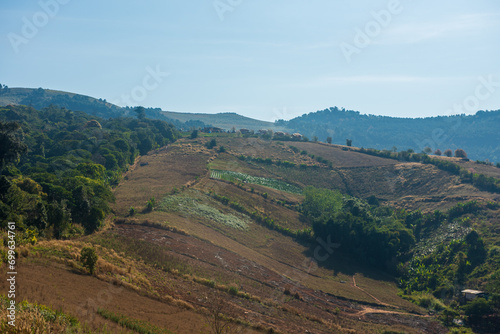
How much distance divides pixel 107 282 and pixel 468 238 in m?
52.1

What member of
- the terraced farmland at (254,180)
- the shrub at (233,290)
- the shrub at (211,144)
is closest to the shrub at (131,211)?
the shrub at (233,290)

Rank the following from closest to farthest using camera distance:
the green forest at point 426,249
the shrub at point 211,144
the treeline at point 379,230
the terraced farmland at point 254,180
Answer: the green forest at point 426,249, the treeline at point 379,230, the terraced farmland at point 254,180, the shrub at point 211,144

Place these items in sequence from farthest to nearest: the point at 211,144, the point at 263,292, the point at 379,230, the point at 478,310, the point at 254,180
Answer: the point at 211,144 → the point at 254,180 → the point at 379,230 → the point at 478,310 → the point at 263,292

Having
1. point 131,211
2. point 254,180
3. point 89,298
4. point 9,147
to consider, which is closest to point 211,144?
point 254,180

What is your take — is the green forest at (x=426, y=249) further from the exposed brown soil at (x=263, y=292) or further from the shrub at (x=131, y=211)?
the shrub at (x=131, y=211)

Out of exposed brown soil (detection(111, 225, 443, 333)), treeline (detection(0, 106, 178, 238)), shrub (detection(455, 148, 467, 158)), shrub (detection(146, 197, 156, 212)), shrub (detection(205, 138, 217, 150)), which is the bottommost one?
exposed brown soil (detection(111, 225, 443, 333))

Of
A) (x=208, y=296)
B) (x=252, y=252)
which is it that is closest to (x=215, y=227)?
(x=252, y=252)

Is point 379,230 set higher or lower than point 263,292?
higher

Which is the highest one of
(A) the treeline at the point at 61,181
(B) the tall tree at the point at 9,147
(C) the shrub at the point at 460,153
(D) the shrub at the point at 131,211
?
(C) the shrub at the point at 460,153

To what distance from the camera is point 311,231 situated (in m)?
63.7

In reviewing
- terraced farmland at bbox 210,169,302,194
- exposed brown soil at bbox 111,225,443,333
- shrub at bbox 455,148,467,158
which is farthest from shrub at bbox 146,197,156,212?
shrub at bbox 455,148,467,158

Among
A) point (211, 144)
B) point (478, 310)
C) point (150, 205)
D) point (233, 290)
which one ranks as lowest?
point (233, 290)

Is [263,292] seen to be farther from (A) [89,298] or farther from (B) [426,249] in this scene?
(B) [426,249]

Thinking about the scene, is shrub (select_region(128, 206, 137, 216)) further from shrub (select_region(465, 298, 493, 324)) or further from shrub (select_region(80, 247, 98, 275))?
shrub (select_region(465, 298, 493, 324))
